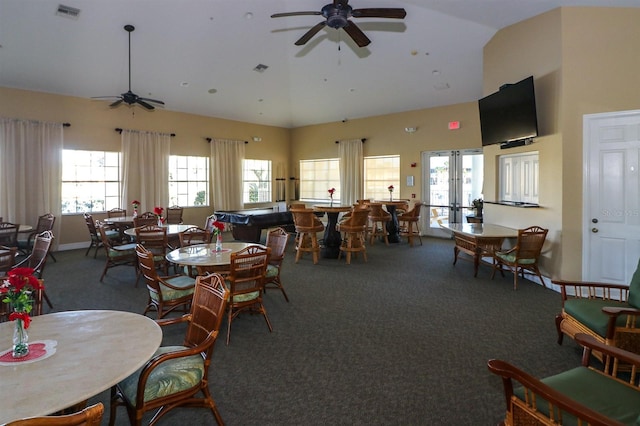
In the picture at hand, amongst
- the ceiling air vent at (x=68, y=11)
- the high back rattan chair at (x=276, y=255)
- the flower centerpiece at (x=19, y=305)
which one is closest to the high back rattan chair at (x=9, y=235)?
the ceiling air vent at (x=68, y=11)

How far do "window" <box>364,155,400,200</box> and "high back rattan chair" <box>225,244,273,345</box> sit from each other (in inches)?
277

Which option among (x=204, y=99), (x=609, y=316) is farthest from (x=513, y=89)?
(x=204, y=99)

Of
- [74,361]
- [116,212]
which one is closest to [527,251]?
[74,361]

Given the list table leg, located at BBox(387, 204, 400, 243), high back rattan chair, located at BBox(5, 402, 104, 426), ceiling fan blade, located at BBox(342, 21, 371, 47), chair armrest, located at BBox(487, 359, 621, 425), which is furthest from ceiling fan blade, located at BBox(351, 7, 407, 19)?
table leg, located at BBox(387, 204, 400, 243)

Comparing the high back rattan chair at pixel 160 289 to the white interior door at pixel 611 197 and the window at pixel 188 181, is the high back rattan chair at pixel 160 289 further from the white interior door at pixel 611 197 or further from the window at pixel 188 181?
the window at pixel 188 181

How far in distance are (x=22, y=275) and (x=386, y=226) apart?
7.53 m

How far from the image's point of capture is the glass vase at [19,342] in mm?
1580

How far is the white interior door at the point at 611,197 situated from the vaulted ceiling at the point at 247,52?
57.5 inches

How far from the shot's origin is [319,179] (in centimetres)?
1161

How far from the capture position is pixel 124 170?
8438mm

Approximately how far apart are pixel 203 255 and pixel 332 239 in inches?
131

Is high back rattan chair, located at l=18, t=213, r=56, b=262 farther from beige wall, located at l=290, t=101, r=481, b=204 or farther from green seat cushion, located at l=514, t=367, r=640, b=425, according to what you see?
green seat cushion, located at l=514, t=367, r=640, b=425

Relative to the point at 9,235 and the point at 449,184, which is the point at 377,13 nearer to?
the point at 449,184

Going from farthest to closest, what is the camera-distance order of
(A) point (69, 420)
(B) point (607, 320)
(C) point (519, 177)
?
1. (C) point (519, 177)
2. (B) point (607, 320)
3. (A) point (69, 420)
